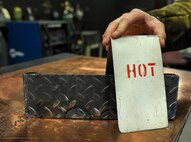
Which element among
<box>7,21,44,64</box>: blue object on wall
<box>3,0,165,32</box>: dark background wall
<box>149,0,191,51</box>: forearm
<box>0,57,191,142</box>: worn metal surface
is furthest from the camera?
<box>3,0,165,32</box>: dark background wall

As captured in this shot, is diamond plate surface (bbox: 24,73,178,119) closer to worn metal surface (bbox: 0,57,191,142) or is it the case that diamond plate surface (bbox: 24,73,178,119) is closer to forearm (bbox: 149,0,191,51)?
worn metal surface (bbox: 0,57,191,142)

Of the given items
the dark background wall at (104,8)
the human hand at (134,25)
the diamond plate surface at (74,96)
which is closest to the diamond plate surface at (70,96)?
the diamond plate surface at (74,96)

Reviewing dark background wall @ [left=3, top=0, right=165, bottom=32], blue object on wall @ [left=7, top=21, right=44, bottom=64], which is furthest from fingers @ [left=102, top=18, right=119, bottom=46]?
dark background wall @ [left=3, top=0, right=165, bottom=32]

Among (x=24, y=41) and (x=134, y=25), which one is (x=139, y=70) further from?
(x=24, y=41)

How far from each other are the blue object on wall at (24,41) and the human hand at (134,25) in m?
2.12

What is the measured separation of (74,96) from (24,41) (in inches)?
88.2

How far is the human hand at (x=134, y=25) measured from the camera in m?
0.63

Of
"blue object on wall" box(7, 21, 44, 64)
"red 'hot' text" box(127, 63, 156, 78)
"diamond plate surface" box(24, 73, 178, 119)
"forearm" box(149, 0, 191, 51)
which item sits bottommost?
"blue object on wall" box(7, 21, 44, 64)

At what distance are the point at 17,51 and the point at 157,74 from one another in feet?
7.91

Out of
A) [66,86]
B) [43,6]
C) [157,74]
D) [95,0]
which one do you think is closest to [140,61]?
[157,74]

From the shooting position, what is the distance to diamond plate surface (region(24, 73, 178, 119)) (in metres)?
0.65

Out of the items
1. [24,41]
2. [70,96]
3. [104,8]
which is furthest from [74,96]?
[104,8]

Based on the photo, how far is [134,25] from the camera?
710 mm

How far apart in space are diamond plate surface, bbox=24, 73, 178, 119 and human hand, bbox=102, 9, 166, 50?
99 mm
